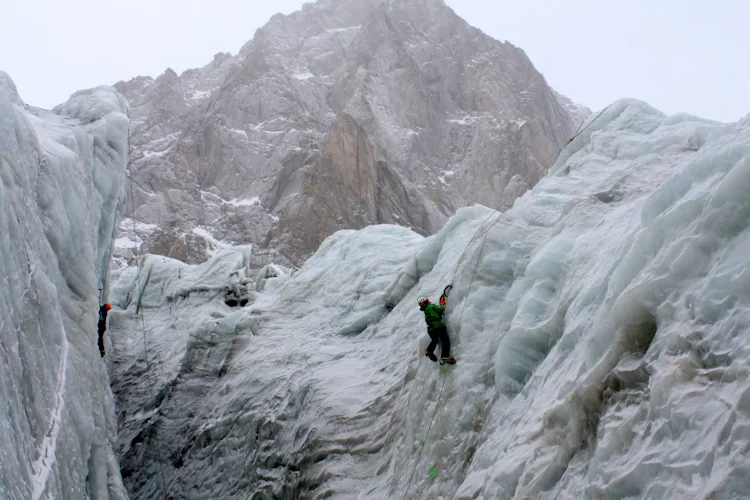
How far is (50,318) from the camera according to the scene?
8.16 meters

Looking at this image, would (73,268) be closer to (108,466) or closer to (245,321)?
(108,466)

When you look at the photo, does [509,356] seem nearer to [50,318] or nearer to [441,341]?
[441,341]

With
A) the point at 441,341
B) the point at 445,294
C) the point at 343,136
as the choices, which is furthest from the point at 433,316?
the point at 343,136

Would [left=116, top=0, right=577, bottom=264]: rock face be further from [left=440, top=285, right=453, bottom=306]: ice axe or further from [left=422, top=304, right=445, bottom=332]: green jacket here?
[left=422, top=304, right=445, bottom=332]: green jacket

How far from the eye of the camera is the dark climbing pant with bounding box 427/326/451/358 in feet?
27.0

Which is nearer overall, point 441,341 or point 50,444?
point 50,444

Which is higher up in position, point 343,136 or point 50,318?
point 343,136

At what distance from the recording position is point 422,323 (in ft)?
35.8

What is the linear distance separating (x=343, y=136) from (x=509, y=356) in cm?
5144

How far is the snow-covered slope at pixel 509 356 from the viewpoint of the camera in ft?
14.3

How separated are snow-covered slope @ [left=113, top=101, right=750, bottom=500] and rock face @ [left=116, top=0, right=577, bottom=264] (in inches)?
1439

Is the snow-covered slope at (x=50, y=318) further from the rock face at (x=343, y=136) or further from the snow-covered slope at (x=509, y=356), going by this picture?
the rock face at (x=343, y=136)

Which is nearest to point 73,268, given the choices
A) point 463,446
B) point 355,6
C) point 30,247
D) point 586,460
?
point 30,247

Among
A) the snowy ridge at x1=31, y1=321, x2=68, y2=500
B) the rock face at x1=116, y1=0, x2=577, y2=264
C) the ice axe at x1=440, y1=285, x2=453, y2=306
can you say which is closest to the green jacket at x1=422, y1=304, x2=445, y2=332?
the ice axe at x1=440, y1=285, x2=453, y2=306
